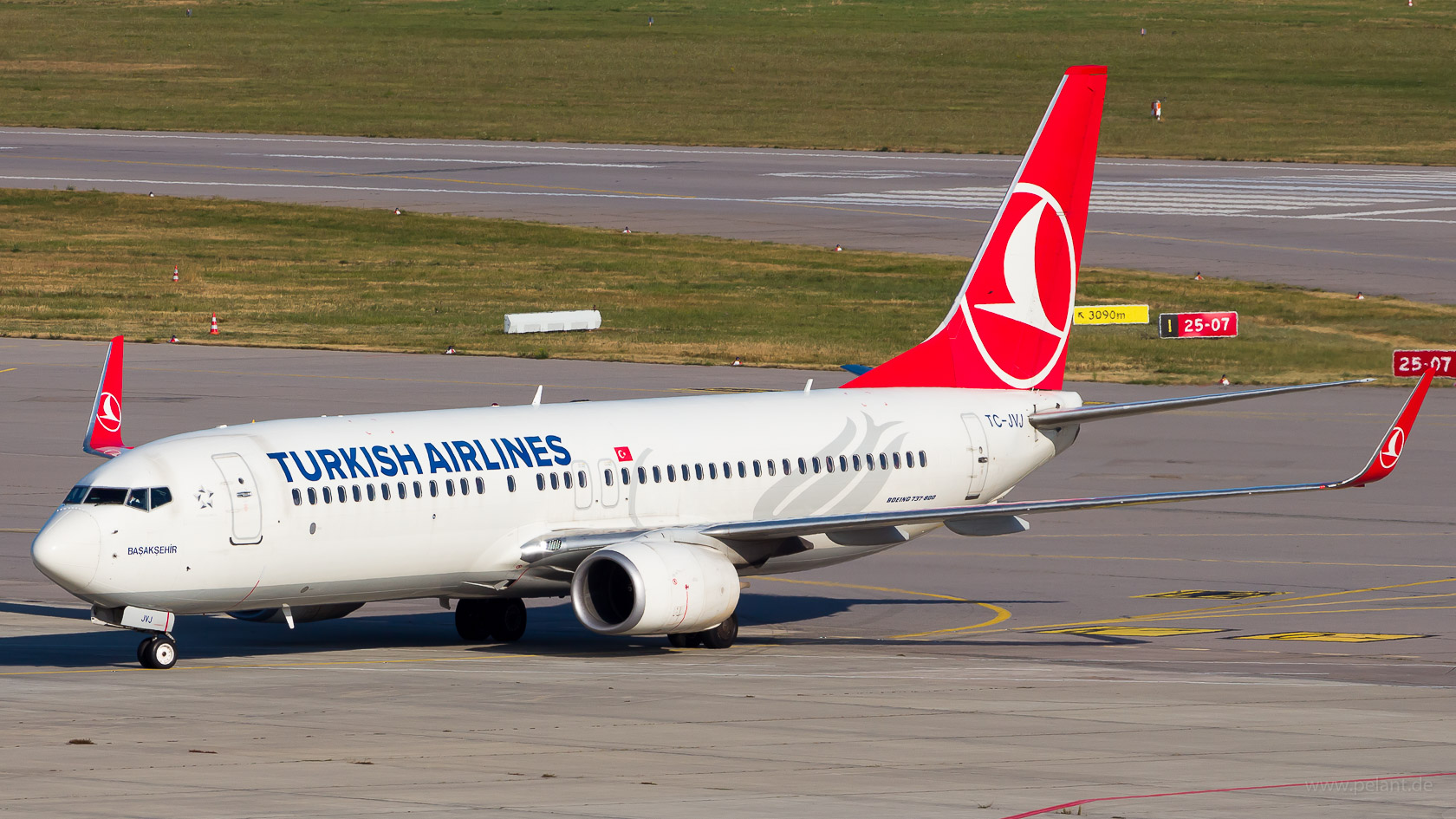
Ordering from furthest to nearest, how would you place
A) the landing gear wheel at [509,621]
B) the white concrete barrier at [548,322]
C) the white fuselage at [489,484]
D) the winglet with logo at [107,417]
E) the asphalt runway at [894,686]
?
the white concrete barrier at [548,322]
the landing gear wheel at [509,621]
the winglet with logo at [107,417]
the white fuselage at [489,484]
the asphalt runway at [894,686]

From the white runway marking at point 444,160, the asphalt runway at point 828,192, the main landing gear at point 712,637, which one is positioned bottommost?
the main landing gear at point 712,637

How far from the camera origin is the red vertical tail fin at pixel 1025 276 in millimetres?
41094

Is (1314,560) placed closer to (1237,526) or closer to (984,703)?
(1237,526)

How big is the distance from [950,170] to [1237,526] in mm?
74256

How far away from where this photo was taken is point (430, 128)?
144250 millimetres

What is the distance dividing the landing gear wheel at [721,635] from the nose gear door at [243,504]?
7.58 meters

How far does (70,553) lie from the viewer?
30.4m

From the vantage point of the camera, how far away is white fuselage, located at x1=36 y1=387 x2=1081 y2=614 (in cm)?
3139

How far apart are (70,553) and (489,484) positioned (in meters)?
6.55

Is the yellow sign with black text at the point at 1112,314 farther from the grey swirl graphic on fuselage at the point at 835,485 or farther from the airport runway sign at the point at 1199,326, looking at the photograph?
the grey swirl graphic on fuselage at the point at 835,485

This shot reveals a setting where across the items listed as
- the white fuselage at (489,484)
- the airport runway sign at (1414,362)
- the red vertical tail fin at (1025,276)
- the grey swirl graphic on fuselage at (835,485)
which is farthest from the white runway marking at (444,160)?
the grey swirl graphic on fuselage at (835,485)

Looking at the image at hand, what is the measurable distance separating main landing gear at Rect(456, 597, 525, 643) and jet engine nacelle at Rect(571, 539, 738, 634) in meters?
3.09

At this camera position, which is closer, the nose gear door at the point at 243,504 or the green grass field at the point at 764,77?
the nose gear door at the point at 243,504

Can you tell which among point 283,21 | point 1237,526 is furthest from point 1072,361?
point 283,21
